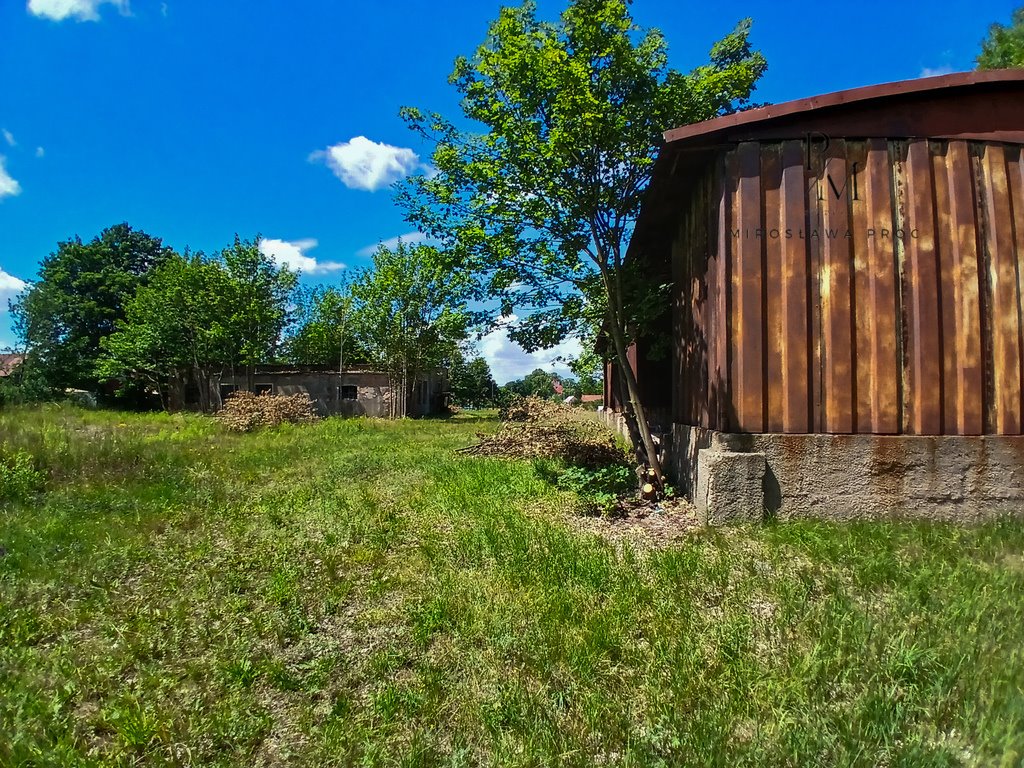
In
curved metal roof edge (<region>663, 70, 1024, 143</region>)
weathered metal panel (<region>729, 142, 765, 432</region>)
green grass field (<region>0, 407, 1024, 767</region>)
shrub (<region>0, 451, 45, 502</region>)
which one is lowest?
green grass field (<region>0, 407, 1024, 767</region>)

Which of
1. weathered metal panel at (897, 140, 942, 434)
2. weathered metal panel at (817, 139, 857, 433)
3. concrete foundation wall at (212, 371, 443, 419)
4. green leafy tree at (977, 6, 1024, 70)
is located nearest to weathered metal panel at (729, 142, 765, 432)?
weathered metal panel at (817, 139, 857, 433)

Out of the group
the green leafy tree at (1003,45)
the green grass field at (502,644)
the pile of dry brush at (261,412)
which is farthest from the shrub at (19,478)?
the green leafy tree at (1003,45)

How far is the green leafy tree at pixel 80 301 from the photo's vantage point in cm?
3362

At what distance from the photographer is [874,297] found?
598 centimetres

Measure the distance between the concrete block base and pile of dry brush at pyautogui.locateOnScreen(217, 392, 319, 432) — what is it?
1625cm

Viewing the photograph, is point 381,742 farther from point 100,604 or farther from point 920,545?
point 920,545

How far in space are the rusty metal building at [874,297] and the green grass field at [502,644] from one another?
2.33 feet

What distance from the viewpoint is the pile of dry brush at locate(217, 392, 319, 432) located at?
18.9 meters

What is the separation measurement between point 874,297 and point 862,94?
2010 millimetres

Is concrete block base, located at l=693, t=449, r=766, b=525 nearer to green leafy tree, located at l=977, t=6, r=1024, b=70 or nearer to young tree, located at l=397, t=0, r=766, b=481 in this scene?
young tree, located at l=397, t=0, r=766, b=481

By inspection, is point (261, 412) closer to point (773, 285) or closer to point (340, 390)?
point (340, 390)

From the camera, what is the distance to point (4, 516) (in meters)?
6.40

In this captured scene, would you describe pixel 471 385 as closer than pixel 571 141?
No

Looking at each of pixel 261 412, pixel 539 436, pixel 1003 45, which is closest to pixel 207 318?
pixel 261 412
